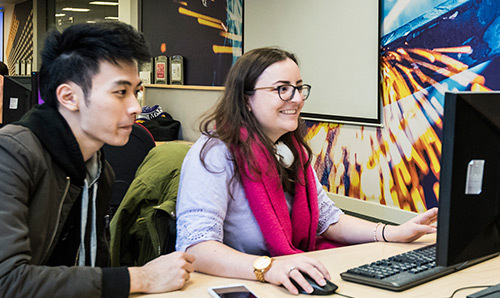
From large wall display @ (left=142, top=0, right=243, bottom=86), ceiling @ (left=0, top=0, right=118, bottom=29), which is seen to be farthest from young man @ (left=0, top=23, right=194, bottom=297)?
ceiling @ (left=0, top=0, right=118, bottom=29)

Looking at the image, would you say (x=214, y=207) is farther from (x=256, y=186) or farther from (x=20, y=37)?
(x=20, y=37)

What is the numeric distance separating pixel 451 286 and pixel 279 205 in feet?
1.78

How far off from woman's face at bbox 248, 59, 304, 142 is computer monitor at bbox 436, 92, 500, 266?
697 mm

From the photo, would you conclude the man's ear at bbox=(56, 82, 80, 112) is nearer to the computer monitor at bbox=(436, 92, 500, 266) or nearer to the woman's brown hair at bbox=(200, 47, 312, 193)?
the woman's brown hair at bbox=(200, 47, 312, 193)

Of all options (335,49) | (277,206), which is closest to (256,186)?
(277,206)

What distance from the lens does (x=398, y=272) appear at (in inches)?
49.7

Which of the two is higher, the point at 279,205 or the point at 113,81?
the point at 113,81

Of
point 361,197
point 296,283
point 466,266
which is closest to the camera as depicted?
point 296,283

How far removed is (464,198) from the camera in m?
1.04

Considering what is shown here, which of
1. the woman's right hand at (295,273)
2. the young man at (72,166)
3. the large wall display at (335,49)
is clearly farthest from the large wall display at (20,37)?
the woman's right hand at (295,273)

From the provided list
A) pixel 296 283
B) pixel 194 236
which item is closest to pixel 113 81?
pixel 194 236

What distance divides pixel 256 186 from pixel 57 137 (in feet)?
1.88

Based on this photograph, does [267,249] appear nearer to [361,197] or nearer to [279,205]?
[279,205]

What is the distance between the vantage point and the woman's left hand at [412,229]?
161cm
